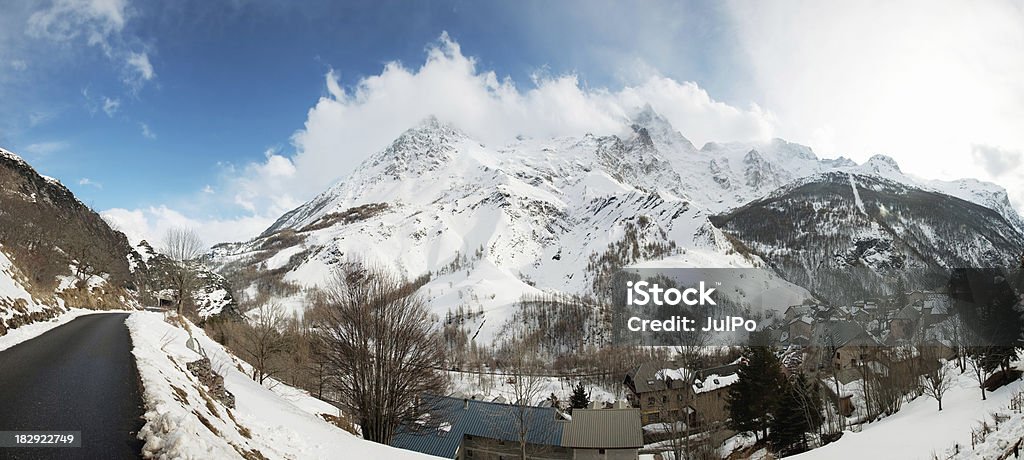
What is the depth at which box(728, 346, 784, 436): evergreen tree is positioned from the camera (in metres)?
33.5

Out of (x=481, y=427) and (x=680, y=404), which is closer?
(x=481, y=427)

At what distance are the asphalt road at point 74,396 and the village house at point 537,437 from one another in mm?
22253

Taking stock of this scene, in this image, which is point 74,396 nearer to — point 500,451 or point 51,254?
point 500,451

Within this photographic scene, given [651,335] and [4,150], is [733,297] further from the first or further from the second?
[4,150]

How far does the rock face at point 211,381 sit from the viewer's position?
1282 centimetres

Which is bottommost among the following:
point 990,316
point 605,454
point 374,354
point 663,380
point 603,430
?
point 605,454

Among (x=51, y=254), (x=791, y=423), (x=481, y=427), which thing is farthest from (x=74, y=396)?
(x=791, y=423)

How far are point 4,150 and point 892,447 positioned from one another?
76.5 metres

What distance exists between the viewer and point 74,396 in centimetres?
831

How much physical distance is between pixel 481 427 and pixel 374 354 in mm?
18183

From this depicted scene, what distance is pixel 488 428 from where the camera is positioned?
34.0m

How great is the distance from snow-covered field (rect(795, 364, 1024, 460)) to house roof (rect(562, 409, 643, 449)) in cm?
1111

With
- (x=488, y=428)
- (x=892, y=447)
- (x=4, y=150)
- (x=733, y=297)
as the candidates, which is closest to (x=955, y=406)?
(x=892, y=447)

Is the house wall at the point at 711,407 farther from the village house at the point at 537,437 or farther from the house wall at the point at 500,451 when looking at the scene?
the house wall at the point at 500,451
